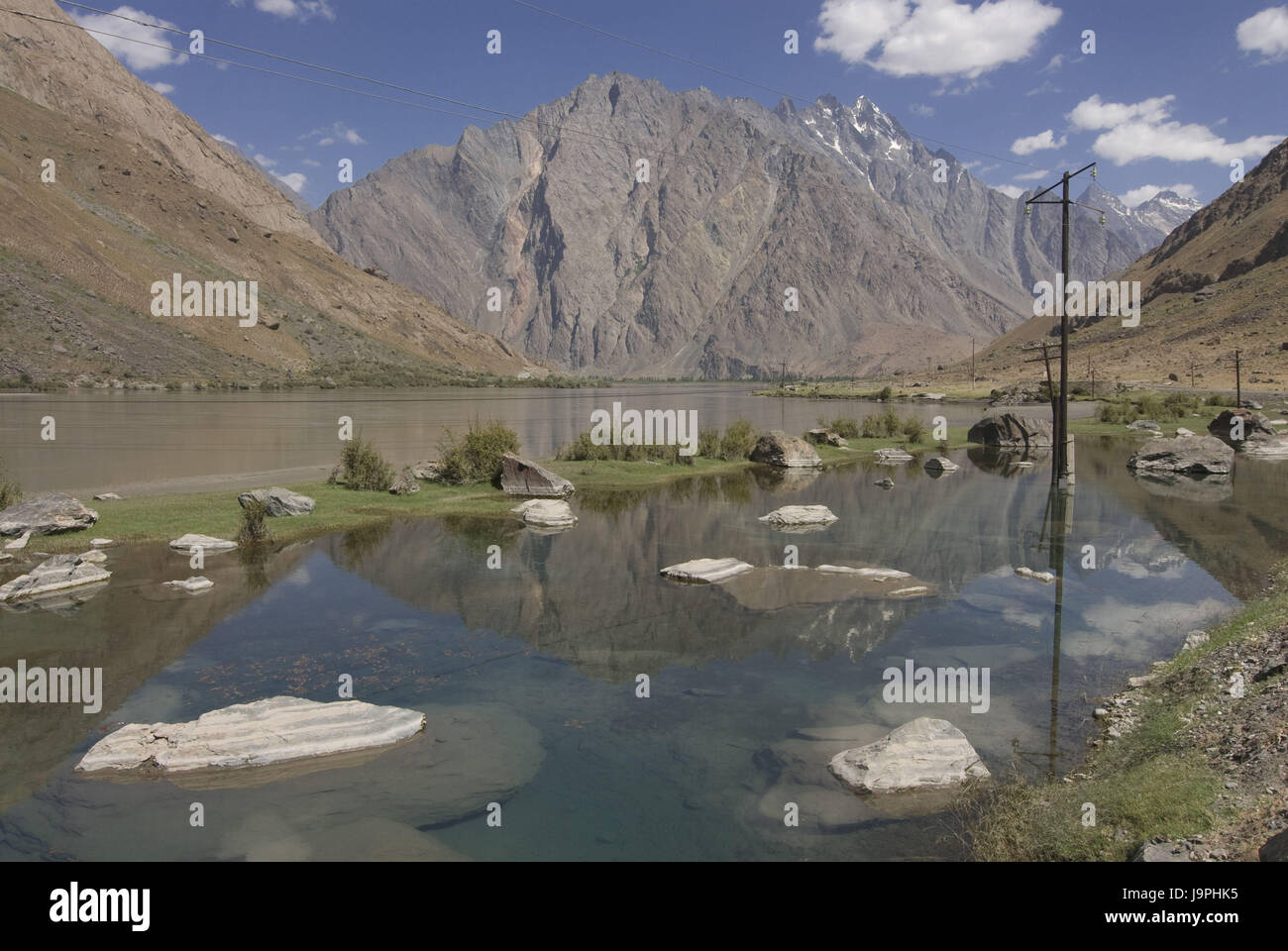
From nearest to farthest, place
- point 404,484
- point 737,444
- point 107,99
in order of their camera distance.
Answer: point 404,484
point 737,444
point 107,99

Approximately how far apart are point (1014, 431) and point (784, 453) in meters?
15.2

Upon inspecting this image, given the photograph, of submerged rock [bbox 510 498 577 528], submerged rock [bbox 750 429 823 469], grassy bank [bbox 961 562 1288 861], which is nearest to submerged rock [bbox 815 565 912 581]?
grassy bank [bbox 961 562 1288 861]

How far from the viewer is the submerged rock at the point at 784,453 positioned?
3294 cm

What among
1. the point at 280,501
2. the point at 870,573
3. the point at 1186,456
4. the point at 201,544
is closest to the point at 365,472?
the point at 280,501

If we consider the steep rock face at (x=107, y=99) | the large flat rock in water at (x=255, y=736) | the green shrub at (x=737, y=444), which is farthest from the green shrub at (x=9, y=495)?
the steep rock face at (x=107, y=99)

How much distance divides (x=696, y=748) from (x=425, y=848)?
2.93 metres

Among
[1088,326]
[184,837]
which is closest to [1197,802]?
[184,837]

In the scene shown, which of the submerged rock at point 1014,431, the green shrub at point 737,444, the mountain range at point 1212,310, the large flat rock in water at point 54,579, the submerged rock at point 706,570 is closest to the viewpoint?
the large flat rock in water at point 54,579

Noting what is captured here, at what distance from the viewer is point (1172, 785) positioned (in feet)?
20.6

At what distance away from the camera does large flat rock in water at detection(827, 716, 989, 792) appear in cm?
741

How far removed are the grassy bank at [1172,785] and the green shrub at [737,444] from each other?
26.1 meters

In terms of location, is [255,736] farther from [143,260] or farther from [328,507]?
[143,260]

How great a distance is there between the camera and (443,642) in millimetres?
11539

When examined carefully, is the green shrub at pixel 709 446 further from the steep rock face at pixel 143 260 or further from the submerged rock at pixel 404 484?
the steep rock face at pixel 143 260
